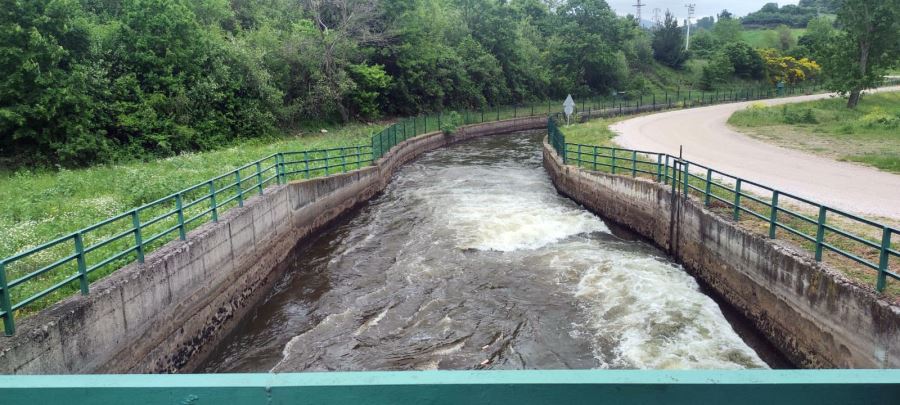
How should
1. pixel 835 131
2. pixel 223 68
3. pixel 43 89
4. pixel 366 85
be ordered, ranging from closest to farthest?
1. pixel 43 89
2. pixel 835 131
3. pixel 223 68
4. pixel 366 85

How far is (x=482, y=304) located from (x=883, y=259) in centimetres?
652

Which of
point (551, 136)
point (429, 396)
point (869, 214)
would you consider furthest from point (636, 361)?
point (551, 136)

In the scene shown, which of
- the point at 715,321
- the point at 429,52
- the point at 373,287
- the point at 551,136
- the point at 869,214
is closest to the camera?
the point at 715,321

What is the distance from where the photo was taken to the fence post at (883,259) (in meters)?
7.38

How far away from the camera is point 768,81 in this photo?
82.7 meters

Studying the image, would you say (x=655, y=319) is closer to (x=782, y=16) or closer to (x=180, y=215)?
(x=180, y=215)

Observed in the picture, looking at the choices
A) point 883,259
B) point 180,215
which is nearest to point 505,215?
point 180,215

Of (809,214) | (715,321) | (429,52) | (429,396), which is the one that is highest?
(429,52)

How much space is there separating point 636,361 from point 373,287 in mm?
5758

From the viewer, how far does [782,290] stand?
962 centimetres

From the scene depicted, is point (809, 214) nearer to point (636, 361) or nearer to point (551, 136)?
point (636, 361)

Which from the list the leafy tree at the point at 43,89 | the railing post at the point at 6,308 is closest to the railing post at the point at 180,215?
the railing post at the point at 6,308

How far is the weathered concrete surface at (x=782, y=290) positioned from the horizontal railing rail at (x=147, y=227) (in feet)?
3.50

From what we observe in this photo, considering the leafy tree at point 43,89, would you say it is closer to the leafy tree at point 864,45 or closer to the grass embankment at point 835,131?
the grass embankment at point 835,131
